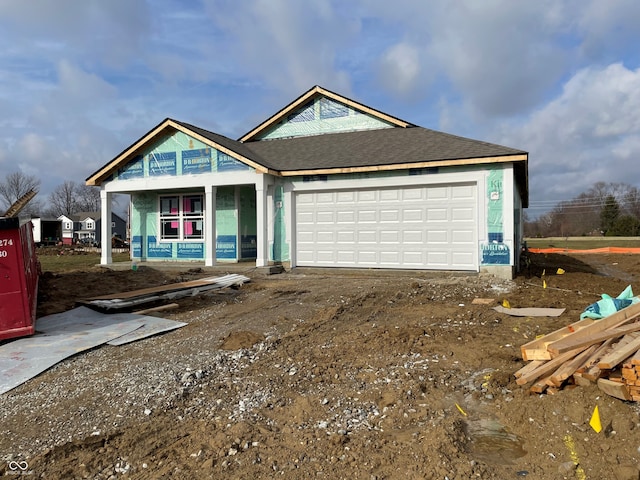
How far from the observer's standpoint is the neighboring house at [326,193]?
12250mm

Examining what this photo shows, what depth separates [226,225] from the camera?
16234 mm

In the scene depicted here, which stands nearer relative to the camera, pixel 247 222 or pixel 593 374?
pixel 593 374

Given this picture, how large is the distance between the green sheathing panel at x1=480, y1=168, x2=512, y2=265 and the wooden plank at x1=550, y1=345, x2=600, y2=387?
24.8 ft

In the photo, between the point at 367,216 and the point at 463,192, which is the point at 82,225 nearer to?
the point at 367,216

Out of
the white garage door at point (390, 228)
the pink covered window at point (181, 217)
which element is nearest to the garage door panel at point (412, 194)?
the white garage door at point (390, 228)

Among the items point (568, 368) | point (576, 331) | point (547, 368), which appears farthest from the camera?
point (576, 331)

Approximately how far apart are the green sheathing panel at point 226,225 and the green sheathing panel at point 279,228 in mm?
2312

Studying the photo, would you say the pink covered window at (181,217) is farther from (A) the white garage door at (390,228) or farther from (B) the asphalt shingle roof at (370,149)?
(A) the white garage door at (390,228)

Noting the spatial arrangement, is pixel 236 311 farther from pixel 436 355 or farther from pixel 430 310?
pixel 436 355

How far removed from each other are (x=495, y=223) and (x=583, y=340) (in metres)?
7.58

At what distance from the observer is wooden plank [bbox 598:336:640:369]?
400 centimetres

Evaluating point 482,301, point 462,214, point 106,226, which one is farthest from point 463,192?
point 106,226

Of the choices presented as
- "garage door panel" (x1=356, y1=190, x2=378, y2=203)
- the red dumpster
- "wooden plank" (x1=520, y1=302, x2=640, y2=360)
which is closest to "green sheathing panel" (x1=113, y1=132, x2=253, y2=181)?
"garage door panel" (x1=356, y1=190, x2=378, y2=203)

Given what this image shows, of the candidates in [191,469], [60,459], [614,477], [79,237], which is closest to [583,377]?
[614,477]
